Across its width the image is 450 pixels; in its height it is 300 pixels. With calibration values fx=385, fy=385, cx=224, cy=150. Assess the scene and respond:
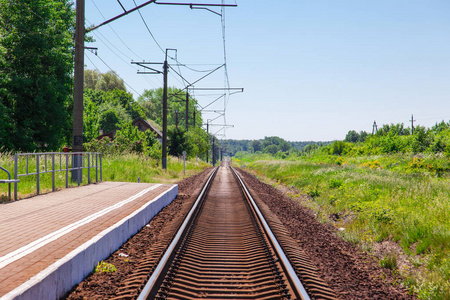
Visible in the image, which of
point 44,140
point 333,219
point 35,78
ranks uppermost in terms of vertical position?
point 35,78

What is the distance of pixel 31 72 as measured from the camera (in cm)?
2617

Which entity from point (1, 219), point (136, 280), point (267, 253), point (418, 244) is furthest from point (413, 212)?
point (1, 219)

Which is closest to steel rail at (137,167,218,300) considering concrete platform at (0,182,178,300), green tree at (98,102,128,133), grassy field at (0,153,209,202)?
concrete platform at (0,182,178,300)

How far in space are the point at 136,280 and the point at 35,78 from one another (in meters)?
24.8

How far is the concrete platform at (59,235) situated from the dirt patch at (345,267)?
372cm

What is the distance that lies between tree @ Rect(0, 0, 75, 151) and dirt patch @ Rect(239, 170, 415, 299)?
68.5ft

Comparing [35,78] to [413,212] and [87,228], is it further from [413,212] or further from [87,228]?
[413,212]

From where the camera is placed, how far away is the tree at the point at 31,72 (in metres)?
24.8

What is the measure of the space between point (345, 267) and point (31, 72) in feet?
84.2

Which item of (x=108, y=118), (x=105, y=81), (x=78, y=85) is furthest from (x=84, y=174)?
(x=105, y=81)

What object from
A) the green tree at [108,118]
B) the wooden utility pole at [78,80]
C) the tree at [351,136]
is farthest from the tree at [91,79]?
the tree at [351,136]

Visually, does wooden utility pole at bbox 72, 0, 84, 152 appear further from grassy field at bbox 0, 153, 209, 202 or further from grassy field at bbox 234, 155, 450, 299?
grassy field at bbox 234, 155, 450, 299

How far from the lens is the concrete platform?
15.2 feet

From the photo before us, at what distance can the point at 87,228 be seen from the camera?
7.43 metres
